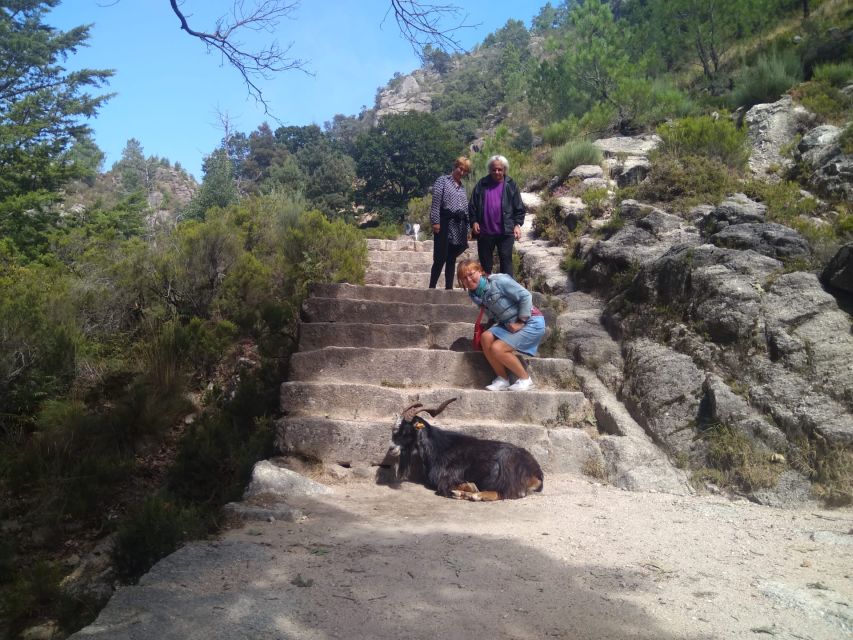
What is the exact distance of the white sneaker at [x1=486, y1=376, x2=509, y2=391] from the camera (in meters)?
5.88

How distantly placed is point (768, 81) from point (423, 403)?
10.9 m

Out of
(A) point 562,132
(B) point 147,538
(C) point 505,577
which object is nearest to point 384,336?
(B) point 147,538

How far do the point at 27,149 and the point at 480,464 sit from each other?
57.6ft

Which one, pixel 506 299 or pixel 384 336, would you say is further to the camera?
pixel 384 336

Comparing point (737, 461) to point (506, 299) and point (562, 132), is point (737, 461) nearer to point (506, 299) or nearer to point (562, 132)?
point (506, 299)

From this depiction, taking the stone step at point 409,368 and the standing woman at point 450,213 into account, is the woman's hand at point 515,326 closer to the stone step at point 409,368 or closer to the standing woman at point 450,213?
the stone step at point 409,368

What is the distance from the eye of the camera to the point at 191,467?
18.3ft

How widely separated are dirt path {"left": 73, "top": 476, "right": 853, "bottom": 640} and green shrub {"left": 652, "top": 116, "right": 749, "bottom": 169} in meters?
7.28

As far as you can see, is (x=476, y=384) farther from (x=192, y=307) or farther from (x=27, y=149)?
(x=27, y=149)

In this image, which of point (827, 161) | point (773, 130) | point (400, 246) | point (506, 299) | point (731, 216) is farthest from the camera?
point (400, 246)

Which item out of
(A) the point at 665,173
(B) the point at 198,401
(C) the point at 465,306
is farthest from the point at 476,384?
(A) the point at 665,173

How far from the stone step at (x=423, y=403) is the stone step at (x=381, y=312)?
4.93ft

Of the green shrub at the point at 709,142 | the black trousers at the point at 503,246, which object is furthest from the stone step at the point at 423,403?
the green shrub at the point at 709,142

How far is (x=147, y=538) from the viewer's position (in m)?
3.33
